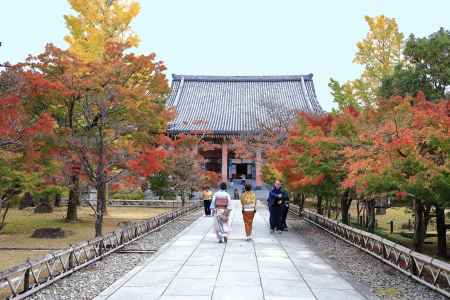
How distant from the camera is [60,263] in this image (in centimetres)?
979

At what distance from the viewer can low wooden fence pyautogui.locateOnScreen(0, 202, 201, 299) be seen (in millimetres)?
7752

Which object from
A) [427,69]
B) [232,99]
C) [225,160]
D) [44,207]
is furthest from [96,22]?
[232,99]

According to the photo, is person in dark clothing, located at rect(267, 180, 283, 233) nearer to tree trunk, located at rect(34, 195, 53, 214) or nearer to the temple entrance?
tree trunk, located at rect(34, 195, 53, 214)

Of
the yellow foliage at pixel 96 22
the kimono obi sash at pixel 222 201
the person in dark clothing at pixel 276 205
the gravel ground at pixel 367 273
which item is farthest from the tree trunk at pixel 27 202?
the gravel ground at pixel 367 273

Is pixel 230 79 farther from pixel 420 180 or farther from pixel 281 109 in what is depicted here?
pixel 420 180

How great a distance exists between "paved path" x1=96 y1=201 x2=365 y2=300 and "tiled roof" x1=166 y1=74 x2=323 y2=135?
2652cm

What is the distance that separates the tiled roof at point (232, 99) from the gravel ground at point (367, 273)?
24.9 metres

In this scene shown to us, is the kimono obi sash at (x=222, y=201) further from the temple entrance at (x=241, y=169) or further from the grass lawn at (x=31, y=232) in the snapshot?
the temple entrance at (x=241, y=169)

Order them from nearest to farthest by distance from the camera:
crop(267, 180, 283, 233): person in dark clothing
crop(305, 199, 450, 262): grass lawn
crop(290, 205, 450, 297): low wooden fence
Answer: crop(290, 205, 450, 297): low wooden fence < crop(267, 180, 283, 233): person in dark clothing < crop(305, 199, 450, 262): grass lawn

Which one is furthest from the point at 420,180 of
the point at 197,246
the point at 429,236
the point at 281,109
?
the point at 281,109

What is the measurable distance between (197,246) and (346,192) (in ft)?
19.3

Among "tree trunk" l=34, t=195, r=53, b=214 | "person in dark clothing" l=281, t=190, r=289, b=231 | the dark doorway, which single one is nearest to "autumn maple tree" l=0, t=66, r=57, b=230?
"person in dark clothing" l=281, t=190, r=289, b=231

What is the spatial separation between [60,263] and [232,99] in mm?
39218

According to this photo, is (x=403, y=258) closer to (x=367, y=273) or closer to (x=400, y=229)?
(x=367, y=273)
